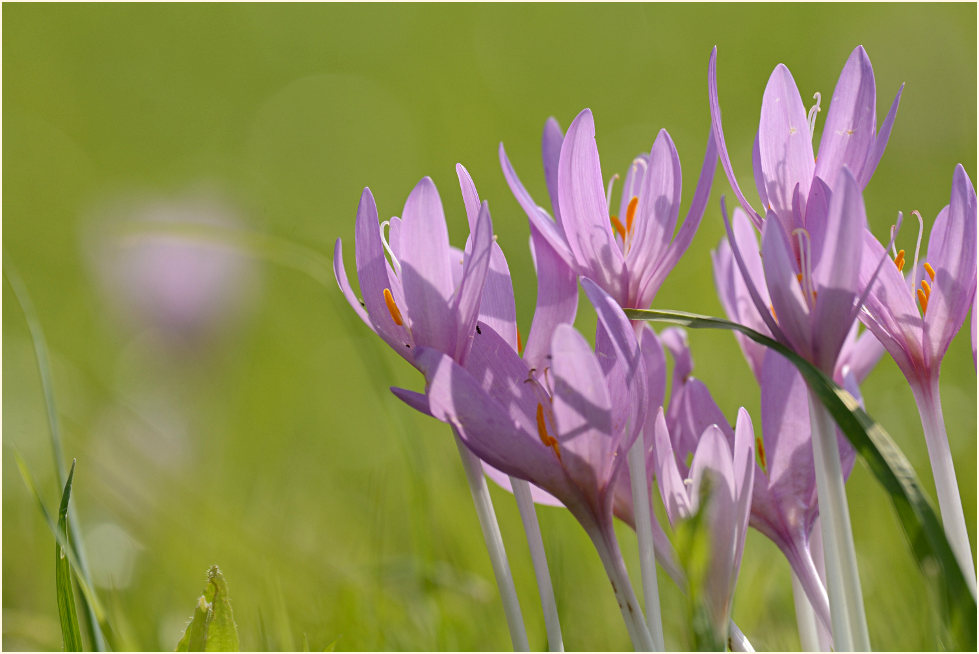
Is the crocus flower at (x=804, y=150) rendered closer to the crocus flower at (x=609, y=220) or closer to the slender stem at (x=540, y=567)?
the crocus flower at (x=609, y=220)

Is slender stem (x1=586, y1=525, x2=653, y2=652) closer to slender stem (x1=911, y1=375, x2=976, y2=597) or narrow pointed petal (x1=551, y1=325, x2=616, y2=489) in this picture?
narrow pointed petal (x1=551, y1=325, x2=616, y2=489)

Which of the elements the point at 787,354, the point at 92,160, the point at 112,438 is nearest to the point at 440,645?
the point at 787,354

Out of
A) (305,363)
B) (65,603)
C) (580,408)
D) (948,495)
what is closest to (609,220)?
(580,408)

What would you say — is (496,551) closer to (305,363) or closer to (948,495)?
(948,495)

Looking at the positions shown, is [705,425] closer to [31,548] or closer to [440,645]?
[440,645]

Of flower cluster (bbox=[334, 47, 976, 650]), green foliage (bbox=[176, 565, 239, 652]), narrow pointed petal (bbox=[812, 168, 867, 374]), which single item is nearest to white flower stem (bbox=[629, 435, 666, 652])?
flower cluster (bbox=[334, 47, 976, 650])

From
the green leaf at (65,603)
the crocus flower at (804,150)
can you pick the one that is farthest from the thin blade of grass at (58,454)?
the crocus flower at (804,150)
